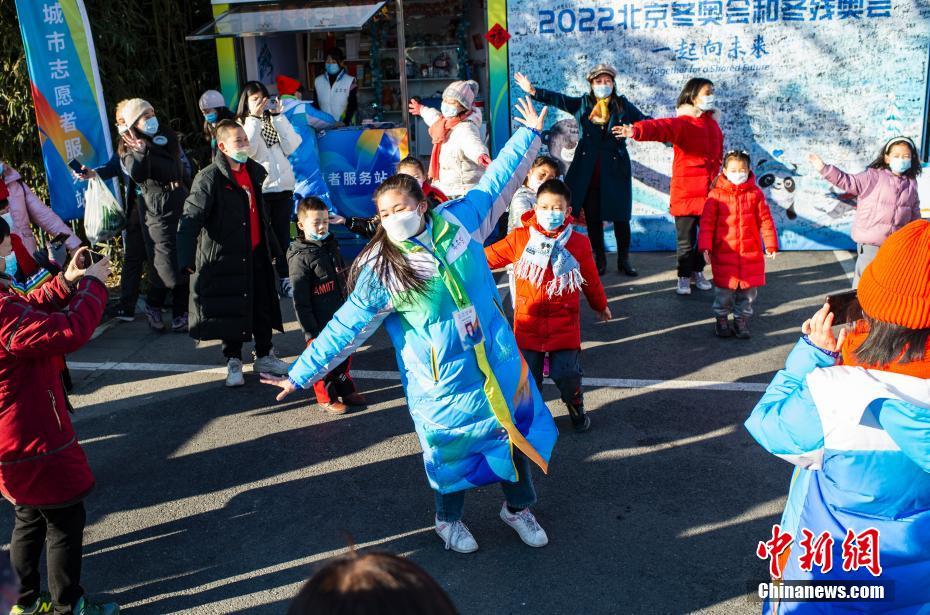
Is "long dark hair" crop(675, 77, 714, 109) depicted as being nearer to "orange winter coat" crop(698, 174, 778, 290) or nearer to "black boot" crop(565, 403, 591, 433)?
"orange winter coat" crop(698, 174, 778, 290)

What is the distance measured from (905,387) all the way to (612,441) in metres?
3.05

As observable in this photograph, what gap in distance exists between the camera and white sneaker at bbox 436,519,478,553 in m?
4.38

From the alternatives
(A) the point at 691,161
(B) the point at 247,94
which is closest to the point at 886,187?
(A) the point at 691,161

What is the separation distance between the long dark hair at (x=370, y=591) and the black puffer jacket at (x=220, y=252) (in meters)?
4.94

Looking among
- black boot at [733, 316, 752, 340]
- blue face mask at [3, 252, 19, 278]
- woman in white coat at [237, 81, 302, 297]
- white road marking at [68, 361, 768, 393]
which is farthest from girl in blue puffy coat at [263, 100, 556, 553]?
woman in white coat at [237, 81, 302, 297]

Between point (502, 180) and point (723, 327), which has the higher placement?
point (502, 180)

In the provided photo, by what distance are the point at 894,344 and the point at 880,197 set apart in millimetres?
4847

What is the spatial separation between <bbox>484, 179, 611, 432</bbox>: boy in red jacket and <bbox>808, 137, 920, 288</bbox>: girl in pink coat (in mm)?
2473

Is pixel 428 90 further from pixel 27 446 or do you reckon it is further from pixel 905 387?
pixel 905 387

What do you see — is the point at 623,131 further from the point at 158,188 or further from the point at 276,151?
the point at 158,188

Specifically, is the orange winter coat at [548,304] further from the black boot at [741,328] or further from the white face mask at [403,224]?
the black boot at [741,328]

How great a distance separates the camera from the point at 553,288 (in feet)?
17.5

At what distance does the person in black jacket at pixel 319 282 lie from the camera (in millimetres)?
5906

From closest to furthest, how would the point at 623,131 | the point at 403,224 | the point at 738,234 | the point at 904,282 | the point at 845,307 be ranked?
the point at 904,282
the point at 845,307
the point at 403,224
the point at 738,234
the point at 623,131
